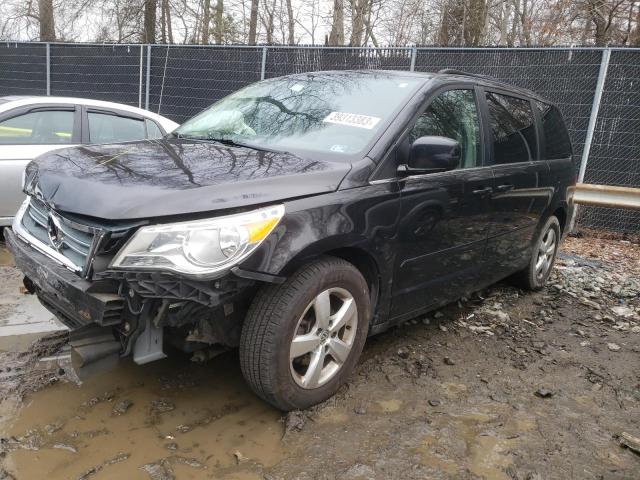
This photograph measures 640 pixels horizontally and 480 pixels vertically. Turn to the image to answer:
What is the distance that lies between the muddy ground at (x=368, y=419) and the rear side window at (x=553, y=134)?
173 cm

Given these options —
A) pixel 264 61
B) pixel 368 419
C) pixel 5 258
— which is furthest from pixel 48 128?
pixel 264 61

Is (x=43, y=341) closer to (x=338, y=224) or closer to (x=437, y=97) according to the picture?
(x=338, y=224)

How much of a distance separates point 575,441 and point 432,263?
1.20 meters

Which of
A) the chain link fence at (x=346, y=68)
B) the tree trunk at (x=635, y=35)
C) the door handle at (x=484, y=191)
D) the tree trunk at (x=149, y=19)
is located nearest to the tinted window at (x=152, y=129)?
the door handle at (x=484, y=191)

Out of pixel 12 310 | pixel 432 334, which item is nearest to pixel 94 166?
pixel 12 310

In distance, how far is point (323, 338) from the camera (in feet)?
8.71

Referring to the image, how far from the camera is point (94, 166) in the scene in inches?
99.7

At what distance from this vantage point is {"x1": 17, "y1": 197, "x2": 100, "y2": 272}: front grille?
7.41 ft

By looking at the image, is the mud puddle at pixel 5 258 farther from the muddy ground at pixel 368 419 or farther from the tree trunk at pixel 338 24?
the tree trunk at pixel 338 24

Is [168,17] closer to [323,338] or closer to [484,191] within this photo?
Answer: [484,191]

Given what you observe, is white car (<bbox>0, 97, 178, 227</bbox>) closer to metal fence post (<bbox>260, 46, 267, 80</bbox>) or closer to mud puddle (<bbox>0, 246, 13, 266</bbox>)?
mud puddle (<bbox>0, 246, 13, 266</bbox>)

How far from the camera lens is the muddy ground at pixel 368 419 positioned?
2314 millimetres

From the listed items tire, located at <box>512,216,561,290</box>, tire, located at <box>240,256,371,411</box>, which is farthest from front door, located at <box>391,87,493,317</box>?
tire, located at <box>512,216,561,290</box>

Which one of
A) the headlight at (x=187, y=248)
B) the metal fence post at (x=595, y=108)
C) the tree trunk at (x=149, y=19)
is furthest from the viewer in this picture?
the tree trunk at (x=149, y=19)
